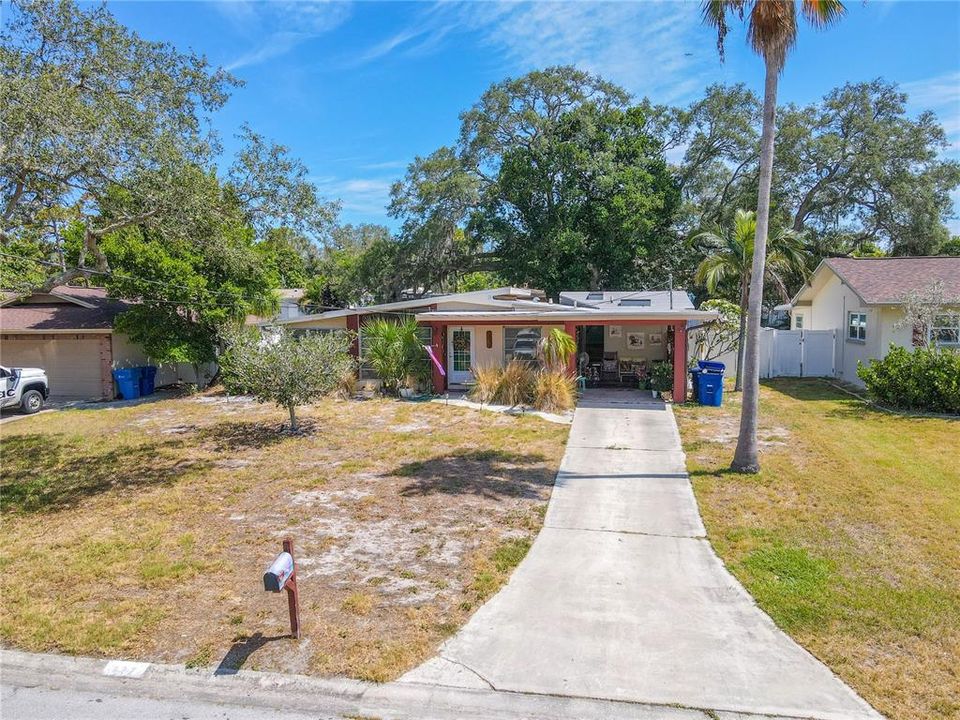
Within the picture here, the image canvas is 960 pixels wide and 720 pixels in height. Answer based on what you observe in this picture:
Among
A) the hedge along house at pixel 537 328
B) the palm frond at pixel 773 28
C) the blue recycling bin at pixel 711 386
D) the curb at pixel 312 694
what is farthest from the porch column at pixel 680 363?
the curb at pixel 312 694

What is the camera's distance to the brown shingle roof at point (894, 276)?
51.8 feet

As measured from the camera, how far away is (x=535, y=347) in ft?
56.2

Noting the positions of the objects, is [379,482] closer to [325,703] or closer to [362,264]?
[325,703]

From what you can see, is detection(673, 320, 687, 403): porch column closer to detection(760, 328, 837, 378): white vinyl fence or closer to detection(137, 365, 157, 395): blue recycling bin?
detection(760, 328, 837, 378): white vinyl fence

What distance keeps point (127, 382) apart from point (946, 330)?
24379 mm

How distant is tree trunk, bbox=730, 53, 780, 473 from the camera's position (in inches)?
338

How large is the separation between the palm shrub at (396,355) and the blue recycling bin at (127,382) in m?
7.66

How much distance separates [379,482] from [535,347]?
29.6 ft

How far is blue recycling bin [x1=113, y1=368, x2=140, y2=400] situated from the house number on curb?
650 inches

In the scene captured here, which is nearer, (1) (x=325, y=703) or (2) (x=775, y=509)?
(1) (x=325, y=703)

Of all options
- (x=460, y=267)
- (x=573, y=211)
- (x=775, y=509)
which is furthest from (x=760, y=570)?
(x=460, y=267)

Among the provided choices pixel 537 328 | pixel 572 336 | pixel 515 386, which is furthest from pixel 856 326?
pixel 515 386

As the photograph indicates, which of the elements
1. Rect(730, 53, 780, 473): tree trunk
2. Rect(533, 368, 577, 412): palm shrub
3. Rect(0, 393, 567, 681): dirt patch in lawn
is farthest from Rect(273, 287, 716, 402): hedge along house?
Rect(730, 53, 780, 473): tree trunk

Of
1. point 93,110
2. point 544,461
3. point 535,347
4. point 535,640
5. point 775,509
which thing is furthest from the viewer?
point 535,347
